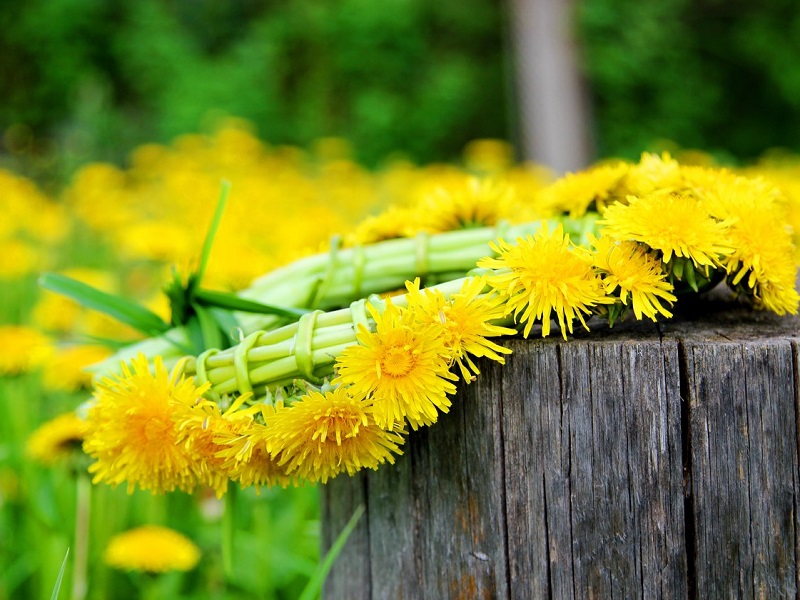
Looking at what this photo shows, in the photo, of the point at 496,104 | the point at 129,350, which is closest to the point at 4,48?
the point at 496,104

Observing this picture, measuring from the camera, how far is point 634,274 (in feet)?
2.93

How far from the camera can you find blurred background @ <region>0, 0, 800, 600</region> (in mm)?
1773

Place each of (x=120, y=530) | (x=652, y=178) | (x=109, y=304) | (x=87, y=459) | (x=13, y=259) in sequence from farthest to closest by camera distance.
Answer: (x=13, y=259), (x=120, y=530), (x=87, y=459), (x=109, y=304), (x=652, y=178)

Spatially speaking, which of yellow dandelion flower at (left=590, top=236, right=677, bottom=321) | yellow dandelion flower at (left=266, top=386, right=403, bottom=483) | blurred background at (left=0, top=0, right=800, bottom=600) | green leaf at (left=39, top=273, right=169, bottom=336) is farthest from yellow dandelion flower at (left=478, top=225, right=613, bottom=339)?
blurred background at (left=0, top=0, right=800, bottom=600)

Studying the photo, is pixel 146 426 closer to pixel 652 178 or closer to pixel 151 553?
pixel 151 553

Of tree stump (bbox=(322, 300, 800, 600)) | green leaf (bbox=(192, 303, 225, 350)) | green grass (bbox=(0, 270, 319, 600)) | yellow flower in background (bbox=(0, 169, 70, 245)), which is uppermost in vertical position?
yellow flower in background (bbox=(0, 169, 70, 245))

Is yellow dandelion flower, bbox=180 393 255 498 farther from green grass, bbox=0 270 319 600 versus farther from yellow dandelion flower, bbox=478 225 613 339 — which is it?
green grass, bbox=0 270 319 600

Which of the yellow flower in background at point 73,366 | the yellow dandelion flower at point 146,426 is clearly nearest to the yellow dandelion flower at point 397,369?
the yellow dandelion flower at point 146,426

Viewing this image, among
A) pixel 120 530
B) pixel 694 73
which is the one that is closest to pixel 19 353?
pixel 120 530

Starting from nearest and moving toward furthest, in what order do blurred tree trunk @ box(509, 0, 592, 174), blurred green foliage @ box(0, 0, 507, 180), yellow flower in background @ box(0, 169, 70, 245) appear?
yellow flower in background @ box(0, 169, 70, 245), blurred tree trunk @ box(509, 0, 592, 174), blurred green foliage @ box(0, 0, 507, 180)

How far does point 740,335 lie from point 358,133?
7556mm

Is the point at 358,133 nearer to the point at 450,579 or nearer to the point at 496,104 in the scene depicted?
the point at 496,104

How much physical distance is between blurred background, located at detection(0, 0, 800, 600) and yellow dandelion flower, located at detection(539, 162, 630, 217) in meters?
0.75

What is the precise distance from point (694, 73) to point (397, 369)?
8.87 m
